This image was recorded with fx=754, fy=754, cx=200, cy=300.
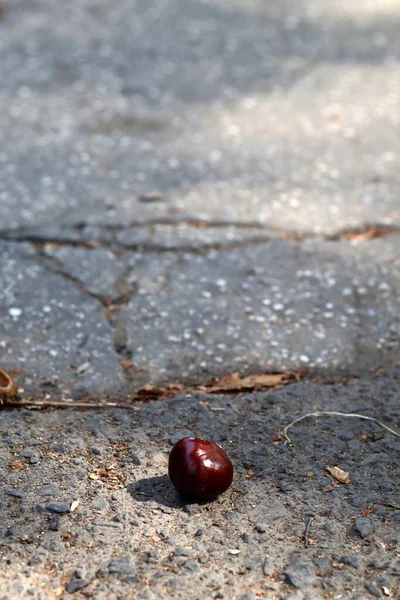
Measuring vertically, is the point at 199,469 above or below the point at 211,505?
above

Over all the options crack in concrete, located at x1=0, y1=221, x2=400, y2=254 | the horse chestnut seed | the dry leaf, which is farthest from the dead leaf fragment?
crack in concrete, located at x1=0, y1=221, x2=400, y2=254

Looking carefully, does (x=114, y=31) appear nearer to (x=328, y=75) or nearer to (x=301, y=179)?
(x=328, y=75)

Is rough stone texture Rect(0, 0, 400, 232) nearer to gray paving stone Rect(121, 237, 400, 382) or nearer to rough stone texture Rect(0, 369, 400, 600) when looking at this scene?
gray paving stone Rect(121, 237, 400, 382)

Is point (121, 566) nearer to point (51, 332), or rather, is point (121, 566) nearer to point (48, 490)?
point (48, 490)

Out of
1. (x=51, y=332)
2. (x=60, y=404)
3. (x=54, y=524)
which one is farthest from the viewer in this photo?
(x=51, y=332)

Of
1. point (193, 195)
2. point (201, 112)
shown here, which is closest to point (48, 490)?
point (193, 195)

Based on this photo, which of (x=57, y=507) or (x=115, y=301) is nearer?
(x=57, y=507)

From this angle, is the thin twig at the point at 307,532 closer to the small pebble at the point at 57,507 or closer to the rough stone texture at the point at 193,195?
the small pebble at the point at 57,507
